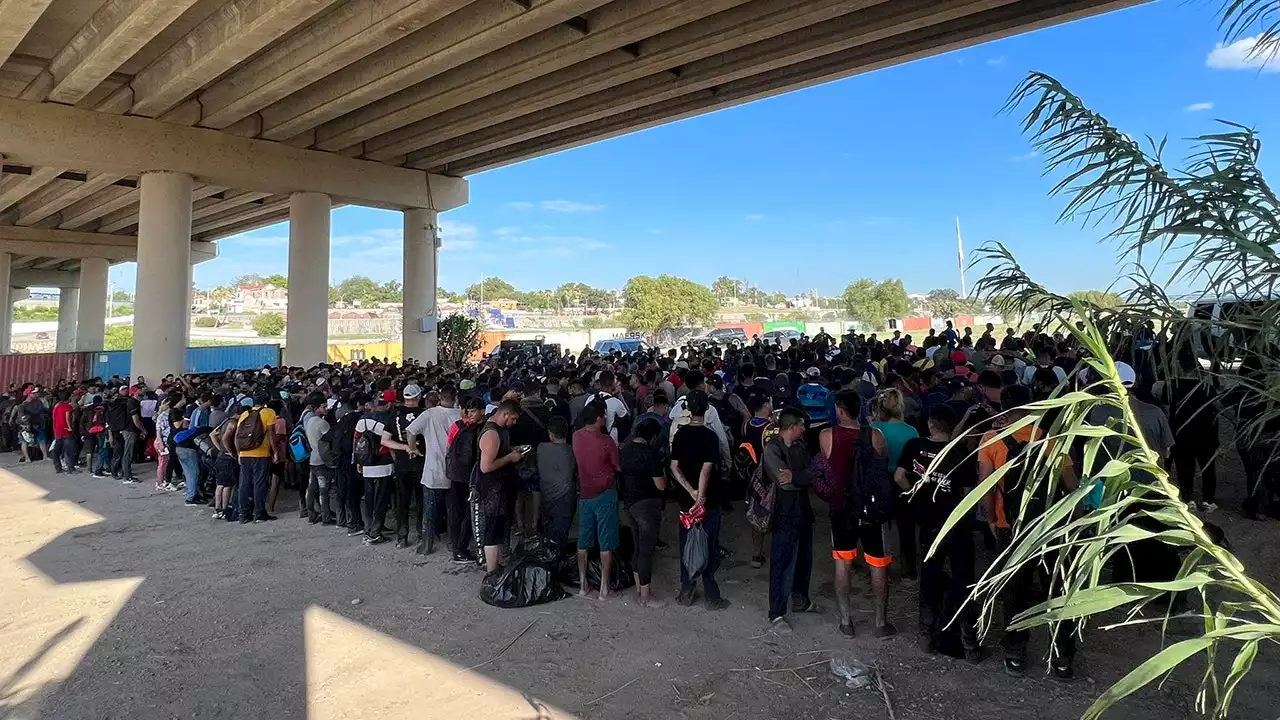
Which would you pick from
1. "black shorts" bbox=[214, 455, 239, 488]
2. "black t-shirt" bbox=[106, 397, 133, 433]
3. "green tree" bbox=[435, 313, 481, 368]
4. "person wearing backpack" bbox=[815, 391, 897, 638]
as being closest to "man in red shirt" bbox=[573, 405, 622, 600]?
"person wearing backpack" bbox=[815, 391, 897, 638]

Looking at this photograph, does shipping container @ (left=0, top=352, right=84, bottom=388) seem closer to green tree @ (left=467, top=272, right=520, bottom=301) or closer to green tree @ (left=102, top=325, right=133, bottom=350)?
green tree @ (left=102, top=325, right=133, bottom=350)

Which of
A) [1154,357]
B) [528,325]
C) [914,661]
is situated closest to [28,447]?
[914,661]

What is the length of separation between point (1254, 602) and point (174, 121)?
21135 millimetres

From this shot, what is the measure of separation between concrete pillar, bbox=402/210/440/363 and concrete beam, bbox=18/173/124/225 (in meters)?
8.66

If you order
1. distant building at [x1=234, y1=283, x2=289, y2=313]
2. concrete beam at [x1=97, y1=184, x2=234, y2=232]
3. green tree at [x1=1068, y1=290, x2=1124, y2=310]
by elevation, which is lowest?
green tree at [x1=1068, y1=290, x2=1124, y2=310]

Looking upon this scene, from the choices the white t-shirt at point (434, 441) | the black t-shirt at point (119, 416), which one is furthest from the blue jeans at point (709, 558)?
the black t-shirt at point (119, 416)

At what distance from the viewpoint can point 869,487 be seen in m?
4.63

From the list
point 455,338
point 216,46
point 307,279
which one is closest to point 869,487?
point 216,46

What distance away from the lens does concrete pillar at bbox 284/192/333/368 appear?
19156 mm

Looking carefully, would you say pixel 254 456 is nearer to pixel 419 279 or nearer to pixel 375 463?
pixel 375 463

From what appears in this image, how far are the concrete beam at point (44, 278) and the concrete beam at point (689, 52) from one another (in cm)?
4533

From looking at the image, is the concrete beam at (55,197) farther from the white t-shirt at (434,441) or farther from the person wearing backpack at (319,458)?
the white t-shirt at (434,441)

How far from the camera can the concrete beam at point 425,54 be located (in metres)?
11.1

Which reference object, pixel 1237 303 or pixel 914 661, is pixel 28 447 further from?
pixel 1237 303
